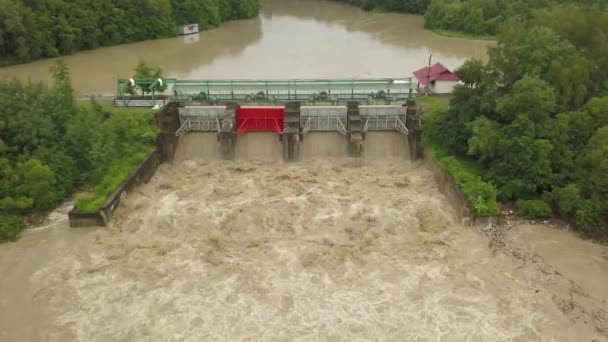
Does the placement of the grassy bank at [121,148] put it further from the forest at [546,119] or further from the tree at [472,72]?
the tree at [472,72]

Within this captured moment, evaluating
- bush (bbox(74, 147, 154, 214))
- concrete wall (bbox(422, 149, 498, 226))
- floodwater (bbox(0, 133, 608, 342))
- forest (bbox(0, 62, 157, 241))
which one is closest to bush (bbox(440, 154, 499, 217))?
concrete wall (bbox(422, 149, 498, 226))

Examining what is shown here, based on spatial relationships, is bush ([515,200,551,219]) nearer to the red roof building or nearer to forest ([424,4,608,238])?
forest ([424,4,608,238])

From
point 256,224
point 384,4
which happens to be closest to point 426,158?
point 256,224

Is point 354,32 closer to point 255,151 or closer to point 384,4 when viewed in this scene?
point 384,4

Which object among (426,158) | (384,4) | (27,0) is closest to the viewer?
(426,158)

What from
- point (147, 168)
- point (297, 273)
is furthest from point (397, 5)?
point (297, 273)
